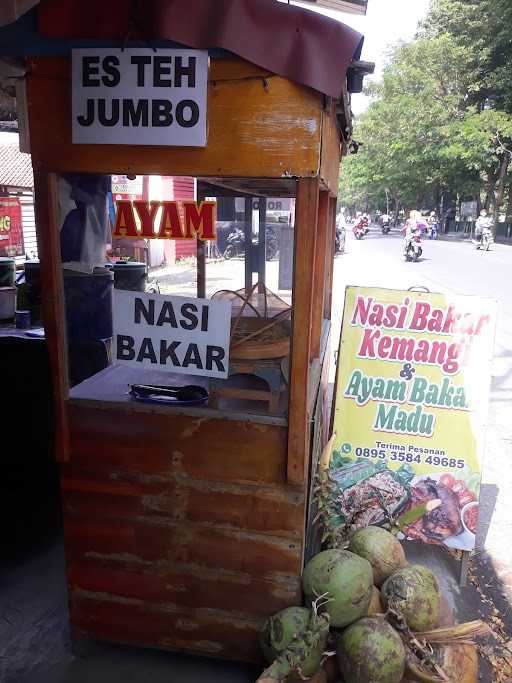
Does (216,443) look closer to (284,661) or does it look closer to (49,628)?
(284,661)

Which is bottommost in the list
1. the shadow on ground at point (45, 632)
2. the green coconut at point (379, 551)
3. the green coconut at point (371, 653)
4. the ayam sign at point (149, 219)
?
the shadow on ground at point (45, 632)

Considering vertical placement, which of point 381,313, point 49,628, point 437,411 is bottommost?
point 49,628

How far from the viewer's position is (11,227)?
17.9 m

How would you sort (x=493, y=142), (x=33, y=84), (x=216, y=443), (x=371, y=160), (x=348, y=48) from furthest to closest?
(x=371, y=160), (x=493, y=142), (x=216, y=443), (x=33, y=84), (x=348, y=48)

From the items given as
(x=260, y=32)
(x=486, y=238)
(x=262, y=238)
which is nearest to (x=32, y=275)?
(x=262, y=238)

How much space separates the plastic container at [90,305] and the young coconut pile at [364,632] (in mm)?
1812

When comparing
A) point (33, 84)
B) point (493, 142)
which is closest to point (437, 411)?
point (33, 84)

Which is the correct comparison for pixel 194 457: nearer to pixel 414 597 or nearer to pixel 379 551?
pixel 379 551

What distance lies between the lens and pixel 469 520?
3.30 m

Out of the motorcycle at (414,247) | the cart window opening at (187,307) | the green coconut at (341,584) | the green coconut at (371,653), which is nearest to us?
the green coconut at (371,653)

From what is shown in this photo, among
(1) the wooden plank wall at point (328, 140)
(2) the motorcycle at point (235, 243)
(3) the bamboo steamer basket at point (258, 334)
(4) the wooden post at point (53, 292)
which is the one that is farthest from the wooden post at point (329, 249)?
(4) the wooden post at point (53, 292)

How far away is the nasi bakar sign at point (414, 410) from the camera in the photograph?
3.27 meters

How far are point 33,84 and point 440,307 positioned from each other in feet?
7.74

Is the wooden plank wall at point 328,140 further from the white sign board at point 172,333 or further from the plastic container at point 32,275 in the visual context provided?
the plastic container at point 32,275
